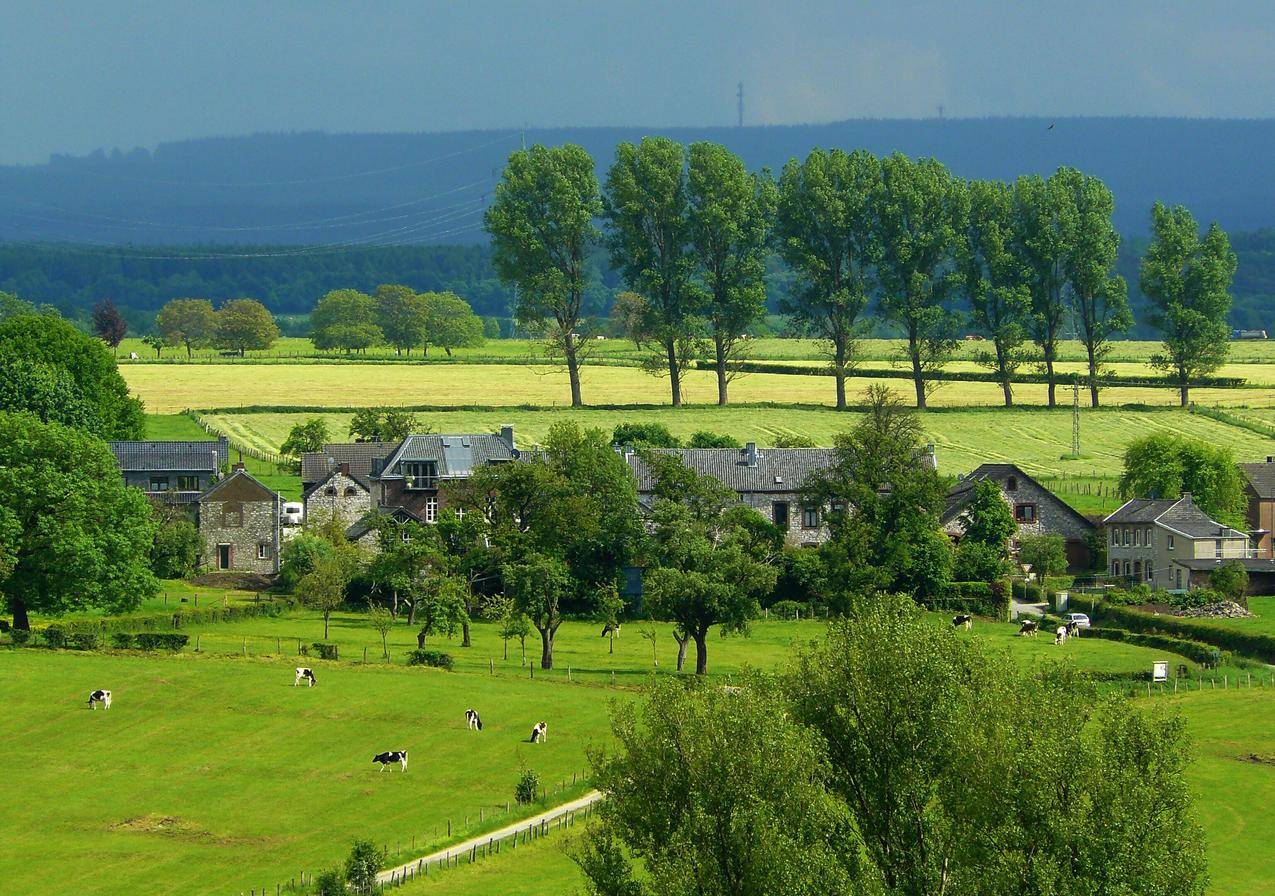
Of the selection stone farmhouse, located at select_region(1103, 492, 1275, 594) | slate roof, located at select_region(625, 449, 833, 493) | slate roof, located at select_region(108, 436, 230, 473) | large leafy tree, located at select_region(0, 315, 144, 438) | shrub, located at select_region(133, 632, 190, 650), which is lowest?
shrub, located at select_region(133, 632, 190, 650)

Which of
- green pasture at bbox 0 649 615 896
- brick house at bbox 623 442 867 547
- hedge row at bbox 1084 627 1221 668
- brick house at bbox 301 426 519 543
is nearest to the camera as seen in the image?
green pasture at bbox 0 649 615 896

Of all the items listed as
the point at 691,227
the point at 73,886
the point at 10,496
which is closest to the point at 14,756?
the point at 73,886

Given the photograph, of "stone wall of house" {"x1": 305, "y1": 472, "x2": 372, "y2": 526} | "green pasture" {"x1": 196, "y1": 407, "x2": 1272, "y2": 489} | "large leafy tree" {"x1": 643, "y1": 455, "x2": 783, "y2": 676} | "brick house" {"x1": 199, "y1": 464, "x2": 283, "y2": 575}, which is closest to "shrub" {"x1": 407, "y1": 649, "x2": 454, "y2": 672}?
"large leafy tree" {"x1": 643, "y1": 455, "x2": 783, "y2": 676}

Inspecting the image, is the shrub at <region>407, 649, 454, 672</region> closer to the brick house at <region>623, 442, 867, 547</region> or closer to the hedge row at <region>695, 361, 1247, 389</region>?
the brick house at <region>623, 442, 867, 547</region>

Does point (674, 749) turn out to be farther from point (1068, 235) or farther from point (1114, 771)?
point (1068, 235)

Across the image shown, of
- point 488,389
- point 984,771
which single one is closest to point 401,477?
point 488,389

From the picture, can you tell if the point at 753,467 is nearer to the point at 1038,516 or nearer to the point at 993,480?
the point at 993,480
